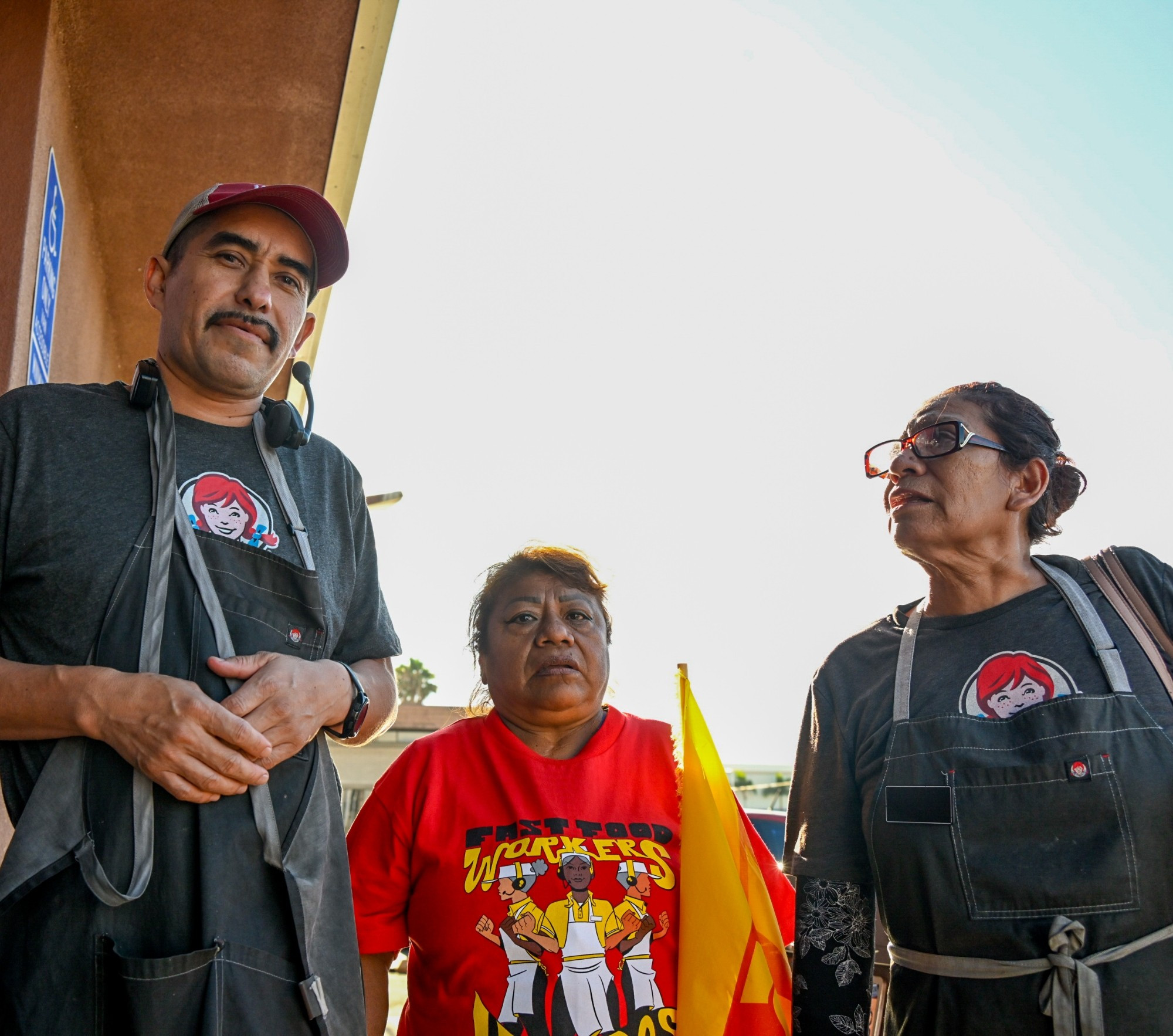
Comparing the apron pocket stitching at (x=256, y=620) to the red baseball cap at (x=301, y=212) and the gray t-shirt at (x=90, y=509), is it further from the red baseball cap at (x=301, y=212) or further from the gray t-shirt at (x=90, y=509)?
the red baseball cap at (x=301, y=212)

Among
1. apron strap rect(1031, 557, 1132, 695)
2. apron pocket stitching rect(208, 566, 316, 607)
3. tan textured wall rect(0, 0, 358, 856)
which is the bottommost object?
apron strap rect(1031, 557, 1132, 695)

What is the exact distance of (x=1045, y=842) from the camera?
7.11ft

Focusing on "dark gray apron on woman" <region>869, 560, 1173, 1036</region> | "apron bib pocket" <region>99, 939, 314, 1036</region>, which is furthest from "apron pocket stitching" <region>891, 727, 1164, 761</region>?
"apron bib pocket" <region>99, 939, 314, 1036</region>

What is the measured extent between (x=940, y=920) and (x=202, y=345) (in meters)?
2.00

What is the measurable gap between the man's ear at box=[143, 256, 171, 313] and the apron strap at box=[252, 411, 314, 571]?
1.31 ft

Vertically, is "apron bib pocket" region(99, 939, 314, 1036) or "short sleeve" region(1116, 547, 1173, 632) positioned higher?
"short sleeve" region(1116, 547, 1173, 632)

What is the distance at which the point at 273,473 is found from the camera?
81.1 inches

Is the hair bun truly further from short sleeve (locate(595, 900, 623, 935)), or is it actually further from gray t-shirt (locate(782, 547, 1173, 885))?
short sleeve (locate(595, 900, 623, 935))

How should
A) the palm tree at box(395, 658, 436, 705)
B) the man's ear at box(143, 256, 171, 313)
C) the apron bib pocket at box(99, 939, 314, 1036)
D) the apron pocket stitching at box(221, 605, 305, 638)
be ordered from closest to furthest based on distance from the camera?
1. the apron bib pocket at box(99, 939, 314, 1036)
2. the apron pocket stitching at box(221, 605, 305, 638)
3. the man's ear at box(143, 256, 171, 313)
4. the palm tree at box(395, 658, 436, 705)

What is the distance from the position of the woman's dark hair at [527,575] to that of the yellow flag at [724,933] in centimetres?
72

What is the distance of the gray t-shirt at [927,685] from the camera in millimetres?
2316

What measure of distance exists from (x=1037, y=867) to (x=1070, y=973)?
0.21 m

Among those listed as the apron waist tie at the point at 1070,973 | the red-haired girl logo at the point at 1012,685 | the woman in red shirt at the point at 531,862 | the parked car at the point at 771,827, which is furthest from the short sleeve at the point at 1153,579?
the parked car at the point at 771,827

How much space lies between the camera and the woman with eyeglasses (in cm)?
208
